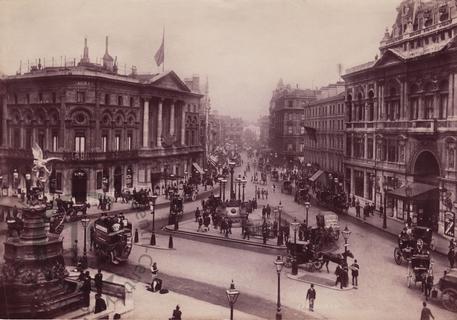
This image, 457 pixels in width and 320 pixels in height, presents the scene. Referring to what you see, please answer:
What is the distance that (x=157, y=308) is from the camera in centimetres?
1773

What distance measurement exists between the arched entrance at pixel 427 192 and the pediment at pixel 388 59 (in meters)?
7.37

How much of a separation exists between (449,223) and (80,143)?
30.0 metres

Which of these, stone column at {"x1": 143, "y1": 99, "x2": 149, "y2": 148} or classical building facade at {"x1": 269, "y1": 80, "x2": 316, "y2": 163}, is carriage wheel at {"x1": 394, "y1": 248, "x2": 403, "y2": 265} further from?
classical building facade at {"x1": 269, "y1": 80, "x2": 316, "y2": 163}

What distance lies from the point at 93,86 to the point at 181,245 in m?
19.7

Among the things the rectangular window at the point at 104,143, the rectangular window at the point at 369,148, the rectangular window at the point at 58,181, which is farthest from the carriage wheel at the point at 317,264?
the rectangular window at the point at 104,143

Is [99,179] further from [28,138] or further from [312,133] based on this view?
[312,133]

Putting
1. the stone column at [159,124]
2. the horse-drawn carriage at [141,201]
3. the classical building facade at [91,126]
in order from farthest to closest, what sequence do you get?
the stone column at [159,124] < the horse-drawn carriage at [141,201] < the classical building facade at [91,126]

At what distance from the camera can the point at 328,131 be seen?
2173 inches

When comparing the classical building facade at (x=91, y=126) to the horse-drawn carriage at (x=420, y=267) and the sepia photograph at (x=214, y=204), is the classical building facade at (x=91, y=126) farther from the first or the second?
the horse-drawn carriage at (x=420, y=267)

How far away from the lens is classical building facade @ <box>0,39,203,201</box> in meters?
31.7

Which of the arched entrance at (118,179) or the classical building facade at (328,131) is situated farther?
→ the classical building facade at (328,131)

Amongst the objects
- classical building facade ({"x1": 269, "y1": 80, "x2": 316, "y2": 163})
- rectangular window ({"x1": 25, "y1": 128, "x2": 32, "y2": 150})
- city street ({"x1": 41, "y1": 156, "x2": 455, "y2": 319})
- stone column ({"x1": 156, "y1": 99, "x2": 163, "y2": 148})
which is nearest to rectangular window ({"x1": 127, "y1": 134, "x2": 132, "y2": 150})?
stone column ({"x1": 156, "y1": 99, "x2": 163, "y2": 148})

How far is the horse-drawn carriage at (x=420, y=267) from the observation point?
19.7m

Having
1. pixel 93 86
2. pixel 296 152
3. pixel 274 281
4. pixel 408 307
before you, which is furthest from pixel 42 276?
pixel 296 152
